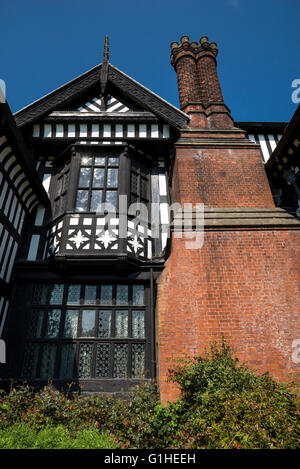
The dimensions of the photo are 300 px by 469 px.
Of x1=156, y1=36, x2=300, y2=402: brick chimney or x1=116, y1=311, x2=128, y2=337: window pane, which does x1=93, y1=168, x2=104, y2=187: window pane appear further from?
x1=116, y1=311, x2=128, y2=337: window pane

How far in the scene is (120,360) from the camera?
6.90 m

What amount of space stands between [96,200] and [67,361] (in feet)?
14.7

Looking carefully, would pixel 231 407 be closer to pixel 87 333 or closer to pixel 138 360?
pixel 138 360

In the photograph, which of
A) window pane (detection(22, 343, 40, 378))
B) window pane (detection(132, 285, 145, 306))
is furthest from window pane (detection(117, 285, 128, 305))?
window pane (detection(22, 343, 40, 378))

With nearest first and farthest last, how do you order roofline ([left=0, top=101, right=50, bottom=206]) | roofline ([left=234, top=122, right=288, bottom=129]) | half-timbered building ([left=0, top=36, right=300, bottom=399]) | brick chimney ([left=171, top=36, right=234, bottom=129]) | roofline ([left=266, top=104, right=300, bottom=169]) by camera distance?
half-timbered building ([left=0, top=36, right=300, bottom=399]), roofline ([left=266, top=104, right=300, bottom=169]), roofline ([left=0, top=101, right=50, bottom=206]), brick chimney ([left=171, top=36, right=234, bottom=129]), roofline ([left=234, top=122, right=288, bottom=129])

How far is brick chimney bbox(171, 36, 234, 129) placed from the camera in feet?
34.7

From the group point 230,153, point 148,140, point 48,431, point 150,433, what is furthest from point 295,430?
point 148,140

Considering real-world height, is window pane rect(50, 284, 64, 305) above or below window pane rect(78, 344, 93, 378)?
above

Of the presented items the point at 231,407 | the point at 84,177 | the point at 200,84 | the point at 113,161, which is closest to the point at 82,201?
the point at 84,177

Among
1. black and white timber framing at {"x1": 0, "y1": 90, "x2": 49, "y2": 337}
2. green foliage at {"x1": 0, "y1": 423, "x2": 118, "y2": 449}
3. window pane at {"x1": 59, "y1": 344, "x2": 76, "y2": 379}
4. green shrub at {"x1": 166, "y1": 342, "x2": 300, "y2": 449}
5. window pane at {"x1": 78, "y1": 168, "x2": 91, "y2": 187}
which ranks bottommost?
green foliage at {"x1": 0, "y1": 423, "x2": 118, "y2": 449}

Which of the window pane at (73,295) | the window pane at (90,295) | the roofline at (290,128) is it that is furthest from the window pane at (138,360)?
the roofline at (290,128)

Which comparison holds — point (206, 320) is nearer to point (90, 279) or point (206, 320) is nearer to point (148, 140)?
point (90, 279)

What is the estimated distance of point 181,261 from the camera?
689 cm

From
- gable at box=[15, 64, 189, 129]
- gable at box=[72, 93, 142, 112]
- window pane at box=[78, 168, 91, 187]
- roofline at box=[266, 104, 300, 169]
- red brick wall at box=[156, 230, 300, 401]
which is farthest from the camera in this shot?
gable at box=[72, 93, 142, 112]
